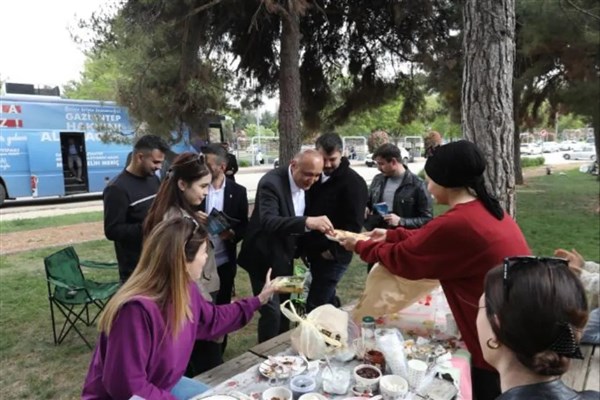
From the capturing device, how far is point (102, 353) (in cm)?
172

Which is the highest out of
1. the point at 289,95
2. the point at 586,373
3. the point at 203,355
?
the point at 289,95

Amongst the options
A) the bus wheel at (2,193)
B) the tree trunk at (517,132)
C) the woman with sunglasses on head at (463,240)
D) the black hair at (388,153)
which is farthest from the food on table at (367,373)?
the bus wheel at (2,193)

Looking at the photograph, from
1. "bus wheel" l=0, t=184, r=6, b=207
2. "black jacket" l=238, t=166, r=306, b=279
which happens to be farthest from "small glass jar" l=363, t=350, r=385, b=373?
"bus wheel" l=0, t=184, r=6, b=207

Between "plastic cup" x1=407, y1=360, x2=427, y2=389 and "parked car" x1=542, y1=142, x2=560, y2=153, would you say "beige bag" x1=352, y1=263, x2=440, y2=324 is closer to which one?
"plastic cup" x1=407, y1=360, x2=427, y2=389

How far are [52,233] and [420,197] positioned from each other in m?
8.04

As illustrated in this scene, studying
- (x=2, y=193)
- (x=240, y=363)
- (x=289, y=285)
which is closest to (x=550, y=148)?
(x=2, y=193)

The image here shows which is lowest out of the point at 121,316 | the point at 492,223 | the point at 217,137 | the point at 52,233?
the point at 52,233

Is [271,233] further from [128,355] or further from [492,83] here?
[492,83]

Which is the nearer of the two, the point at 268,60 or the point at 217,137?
the point at 268,60

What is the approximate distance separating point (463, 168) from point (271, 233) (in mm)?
1462

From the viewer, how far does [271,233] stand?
2.99m

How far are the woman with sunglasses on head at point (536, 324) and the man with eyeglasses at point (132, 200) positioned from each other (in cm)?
234

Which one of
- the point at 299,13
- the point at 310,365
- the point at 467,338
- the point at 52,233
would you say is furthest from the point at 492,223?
the point at 52,233

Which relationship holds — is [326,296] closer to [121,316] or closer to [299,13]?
[121,316]
